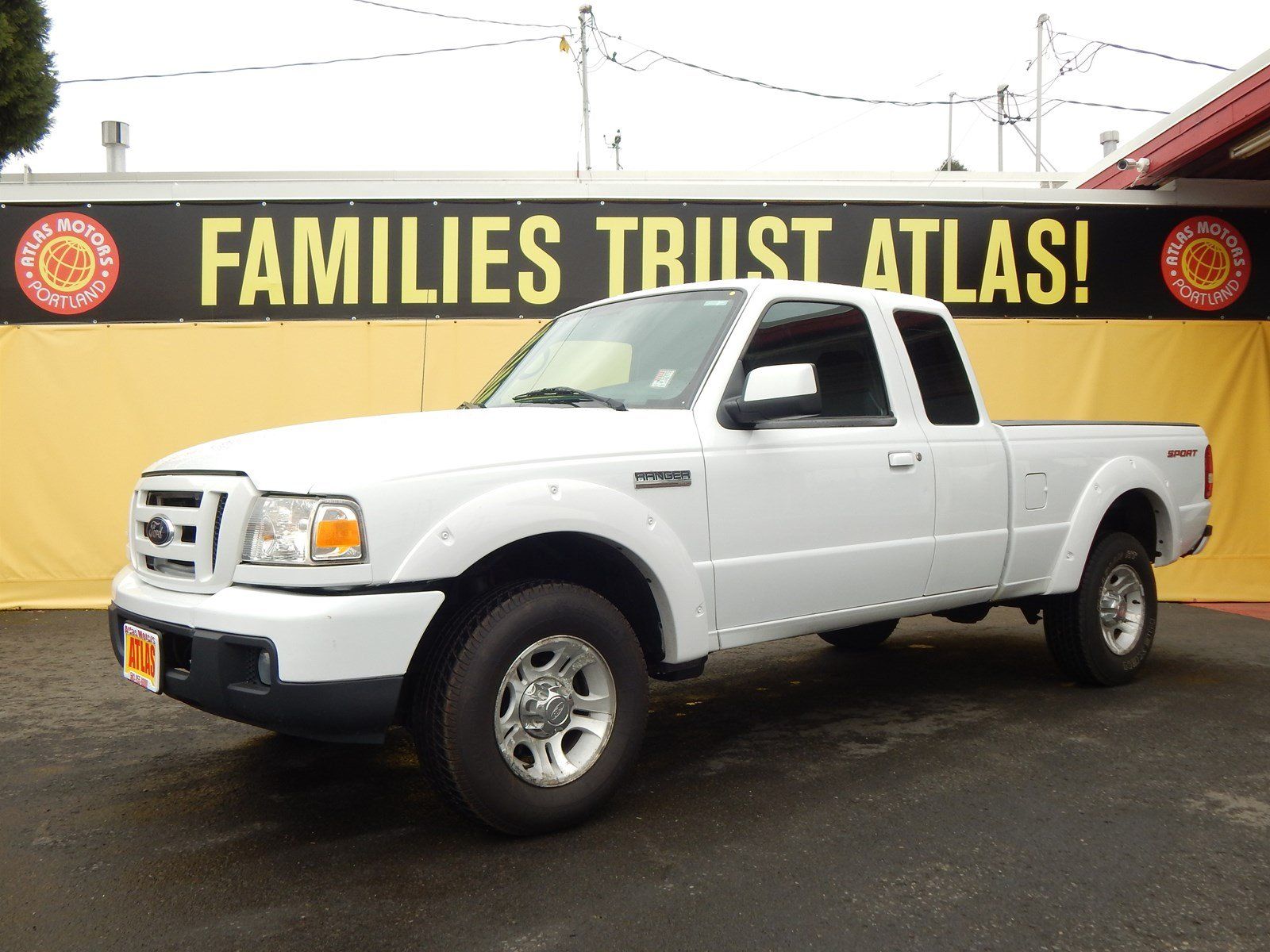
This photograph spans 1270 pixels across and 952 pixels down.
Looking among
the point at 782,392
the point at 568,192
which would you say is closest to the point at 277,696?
the point at 782,392

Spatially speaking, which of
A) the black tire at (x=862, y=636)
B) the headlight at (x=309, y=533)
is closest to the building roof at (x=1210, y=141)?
the black tire at (x=862, y=636)

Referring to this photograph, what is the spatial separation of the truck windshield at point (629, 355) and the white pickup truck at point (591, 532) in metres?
0.01

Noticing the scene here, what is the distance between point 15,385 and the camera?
315 inches

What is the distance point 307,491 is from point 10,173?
317 inches

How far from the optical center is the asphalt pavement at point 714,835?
2686 millimetres

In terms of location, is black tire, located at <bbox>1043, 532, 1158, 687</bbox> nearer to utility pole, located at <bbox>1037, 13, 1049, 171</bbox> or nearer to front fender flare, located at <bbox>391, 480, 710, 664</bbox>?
front fender flare, located at <bbox>391, 480, 710, 664</bbox>

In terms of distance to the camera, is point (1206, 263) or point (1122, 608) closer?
point (1122, 608)

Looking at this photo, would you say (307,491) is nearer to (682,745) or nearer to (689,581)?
(689,581)

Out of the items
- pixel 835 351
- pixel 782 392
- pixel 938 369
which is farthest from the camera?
pixel 938 369

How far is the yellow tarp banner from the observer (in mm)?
7988

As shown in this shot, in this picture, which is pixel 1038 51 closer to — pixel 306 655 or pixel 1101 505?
pixel 1101 505

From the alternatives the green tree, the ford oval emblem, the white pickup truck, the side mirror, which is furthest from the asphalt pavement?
the green tree

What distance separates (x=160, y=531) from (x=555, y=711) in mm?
1394

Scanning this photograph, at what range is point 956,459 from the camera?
14.9 feet
